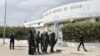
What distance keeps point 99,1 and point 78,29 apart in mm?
12862

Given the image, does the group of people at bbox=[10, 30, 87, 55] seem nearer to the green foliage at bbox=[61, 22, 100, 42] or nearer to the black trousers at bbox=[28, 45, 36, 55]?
the black trousers at bbox=[28, 45, 36, 55]

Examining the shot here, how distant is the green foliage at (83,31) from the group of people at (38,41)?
20.5 feet

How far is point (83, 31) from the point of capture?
30328 millimetres

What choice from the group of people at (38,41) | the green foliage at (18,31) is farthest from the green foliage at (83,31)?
the green foliage at (18,31)

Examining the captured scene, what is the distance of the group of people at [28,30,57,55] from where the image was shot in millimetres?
22431

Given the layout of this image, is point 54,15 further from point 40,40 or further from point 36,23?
point 36,23

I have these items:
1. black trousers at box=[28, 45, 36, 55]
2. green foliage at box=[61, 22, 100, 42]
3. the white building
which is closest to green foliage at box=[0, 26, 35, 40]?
the white building

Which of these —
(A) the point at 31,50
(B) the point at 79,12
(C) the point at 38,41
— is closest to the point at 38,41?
(C) the point at 38,41

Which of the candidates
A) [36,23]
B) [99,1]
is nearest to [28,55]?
[99,1]

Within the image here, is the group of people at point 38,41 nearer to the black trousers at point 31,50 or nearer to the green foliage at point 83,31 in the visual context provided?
the black trousers at point 31,50

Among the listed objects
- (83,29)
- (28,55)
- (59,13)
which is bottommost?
(28,55)

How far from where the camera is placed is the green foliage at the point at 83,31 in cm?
2957

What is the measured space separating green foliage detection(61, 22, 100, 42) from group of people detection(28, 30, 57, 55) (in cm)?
625

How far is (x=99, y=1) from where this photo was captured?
42219 mm
